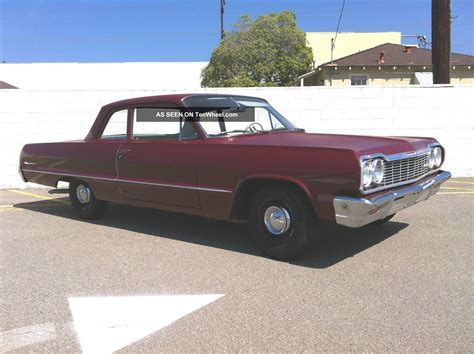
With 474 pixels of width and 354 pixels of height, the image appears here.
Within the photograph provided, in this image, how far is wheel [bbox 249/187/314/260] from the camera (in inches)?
182

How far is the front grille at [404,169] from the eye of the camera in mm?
4625

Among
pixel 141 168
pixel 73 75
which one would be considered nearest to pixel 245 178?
pixel 141 168

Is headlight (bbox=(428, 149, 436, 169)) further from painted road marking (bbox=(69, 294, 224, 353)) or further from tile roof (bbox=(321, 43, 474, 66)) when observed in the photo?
tile roof (bbox=(321, 43, 474, 66))

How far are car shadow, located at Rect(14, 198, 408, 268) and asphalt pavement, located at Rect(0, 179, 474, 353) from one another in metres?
0.03

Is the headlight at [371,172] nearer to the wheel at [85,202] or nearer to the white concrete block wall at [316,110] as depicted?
the wheel at [85,202]

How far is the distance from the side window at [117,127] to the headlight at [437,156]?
377 centimetres

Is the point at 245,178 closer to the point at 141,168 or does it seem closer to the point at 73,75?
the point at 141,168

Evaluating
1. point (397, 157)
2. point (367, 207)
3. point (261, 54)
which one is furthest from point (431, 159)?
point (261, 54)

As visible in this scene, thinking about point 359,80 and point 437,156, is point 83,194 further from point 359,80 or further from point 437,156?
point 359,80

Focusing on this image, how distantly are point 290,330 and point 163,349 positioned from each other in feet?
2.90

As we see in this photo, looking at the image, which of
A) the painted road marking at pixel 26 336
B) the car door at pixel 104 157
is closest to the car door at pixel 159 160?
the car door at pixel 104 157

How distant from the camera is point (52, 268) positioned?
4840mm

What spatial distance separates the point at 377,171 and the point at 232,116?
6.64 ft

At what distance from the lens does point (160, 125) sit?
5953 mm
